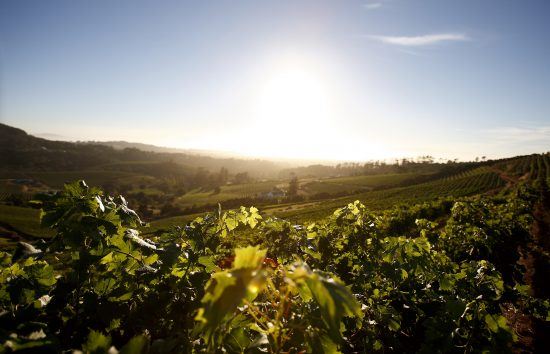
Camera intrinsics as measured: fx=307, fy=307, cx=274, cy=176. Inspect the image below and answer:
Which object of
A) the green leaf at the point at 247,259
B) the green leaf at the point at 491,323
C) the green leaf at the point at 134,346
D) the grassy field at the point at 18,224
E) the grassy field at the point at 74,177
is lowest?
the grassy field at the point at 18,224

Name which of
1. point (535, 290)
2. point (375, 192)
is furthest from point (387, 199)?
point (535, 290)

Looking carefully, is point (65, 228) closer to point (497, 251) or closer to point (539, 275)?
point (497, 251)

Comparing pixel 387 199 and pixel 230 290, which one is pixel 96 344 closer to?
pixel 230 290

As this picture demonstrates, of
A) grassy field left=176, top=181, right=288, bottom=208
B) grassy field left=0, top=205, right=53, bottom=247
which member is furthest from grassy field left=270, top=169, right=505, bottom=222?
grassy field left=0, top=205, right=53, bottom=247

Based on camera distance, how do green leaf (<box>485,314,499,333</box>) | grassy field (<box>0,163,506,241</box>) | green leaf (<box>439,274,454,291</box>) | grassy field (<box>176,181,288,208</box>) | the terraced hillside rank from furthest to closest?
grassy field (<box>176,181,288,208</box>), grassy field (<box>0,163,506,241</box>), the terraced hillside, green leaf (<box>439,274,454,291</box>), green leaf (<box>485,314,499,333</box>)

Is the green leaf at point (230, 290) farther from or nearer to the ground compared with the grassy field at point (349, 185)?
farther from the ground

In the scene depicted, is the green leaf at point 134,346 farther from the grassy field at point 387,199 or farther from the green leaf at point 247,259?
the grassy field at point 387,199

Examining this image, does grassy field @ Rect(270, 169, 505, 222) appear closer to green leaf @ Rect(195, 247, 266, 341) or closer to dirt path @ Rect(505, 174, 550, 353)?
dirt path @ Rect(505, 174, 550, 353)

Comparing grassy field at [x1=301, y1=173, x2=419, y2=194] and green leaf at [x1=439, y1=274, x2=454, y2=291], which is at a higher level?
green leaf at [x1=439, y1=274, x2=454, y2=291]

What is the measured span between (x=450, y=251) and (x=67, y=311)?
31.4 feet

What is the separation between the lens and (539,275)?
1217 centimetres

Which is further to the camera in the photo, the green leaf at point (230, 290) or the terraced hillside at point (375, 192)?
the terraced hillside at point (375, 192)

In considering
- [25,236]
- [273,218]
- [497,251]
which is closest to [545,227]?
[497,251]

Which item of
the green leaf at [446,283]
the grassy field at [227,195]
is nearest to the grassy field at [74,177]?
the grassy field at [227,195]
